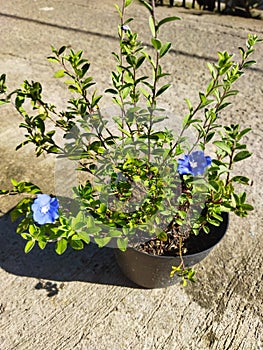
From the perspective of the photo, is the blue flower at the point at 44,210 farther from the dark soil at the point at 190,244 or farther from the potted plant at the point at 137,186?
the dark soil at the point at 190,244

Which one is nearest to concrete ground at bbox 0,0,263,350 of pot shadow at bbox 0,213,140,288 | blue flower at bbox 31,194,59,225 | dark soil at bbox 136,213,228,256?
pot shadow at bbox 0,213,140,288

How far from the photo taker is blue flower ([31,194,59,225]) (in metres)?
1.24

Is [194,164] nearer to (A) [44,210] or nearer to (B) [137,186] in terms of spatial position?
(B) [137,186]

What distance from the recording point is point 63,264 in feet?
6.44

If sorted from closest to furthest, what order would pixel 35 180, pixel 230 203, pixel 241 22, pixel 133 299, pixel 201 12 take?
pixel 230 203, pixel 133 299, pixel 35 180, pixel 241 22, pixel 201 12

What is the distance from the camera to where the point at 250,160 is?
263 cm

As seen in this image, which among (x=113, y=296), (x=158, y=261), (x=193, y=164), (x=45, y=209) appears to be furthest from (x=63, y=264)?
(x=193, y=164)

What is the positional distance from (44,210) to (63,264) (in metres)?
0.79

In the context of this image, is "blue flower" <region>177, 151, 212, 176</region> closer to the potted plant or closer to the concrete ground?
the potted plant

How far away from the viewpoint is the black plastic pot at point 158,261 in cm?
158

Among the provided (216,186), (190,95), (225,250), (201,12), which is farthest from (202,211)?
(201,12)

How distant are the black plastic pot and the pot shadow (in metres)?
0.12

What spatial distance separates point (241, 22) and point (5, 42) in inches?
116

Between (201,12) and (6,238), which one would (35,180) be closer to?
(6,238)
